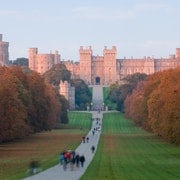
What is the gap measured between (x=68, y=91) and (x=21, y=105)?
267 feet

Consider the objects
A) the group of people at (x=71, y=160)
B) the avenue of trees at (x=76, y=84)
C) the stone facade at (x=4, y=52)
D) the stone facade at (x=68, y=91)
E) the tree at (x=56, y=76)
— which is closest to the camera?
the group of people at (x=71, y=160)

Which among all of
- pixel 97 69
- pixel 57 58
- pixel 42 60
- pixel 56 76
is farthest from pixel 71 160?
pixel 57 58

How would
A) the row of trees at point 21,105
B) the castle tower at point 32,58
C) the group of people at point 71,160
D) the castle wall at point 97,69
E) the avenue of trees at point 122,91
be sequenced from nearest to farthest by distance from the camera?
the group of people at point 71,160
the row of trees at point 21,105
the avenue of trees at point 122,91
the castle wall at point 97,69
the castle tower at point 32,58

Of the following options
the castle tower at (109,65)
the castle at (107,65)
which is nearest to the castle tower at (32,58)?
the castle at (107,65)

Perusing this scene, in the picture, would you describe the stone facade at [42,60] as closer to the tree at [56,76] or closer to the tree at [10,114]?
the tree at [56,76]

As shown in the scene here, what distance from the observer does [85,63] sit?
7249 inches

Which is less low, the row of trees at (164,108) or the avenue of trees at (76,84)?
the avenue of trees at (76,84)

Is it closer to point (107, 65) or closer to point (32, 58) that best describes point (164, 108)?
point (107, 65)

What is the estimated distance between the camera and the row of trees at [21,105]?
4669 centimetres

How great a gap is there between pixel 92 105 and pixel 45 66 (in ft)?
194

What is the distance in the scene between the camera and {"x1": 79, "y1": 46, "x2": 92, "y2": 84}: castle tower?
18288cm

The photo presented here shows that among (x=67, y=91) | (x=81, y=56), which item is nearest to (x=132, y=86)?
(x=67, y=91)

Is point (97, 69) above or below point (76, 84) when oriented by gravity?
above

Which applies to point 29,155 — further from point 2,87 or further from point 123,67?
point 123,67
